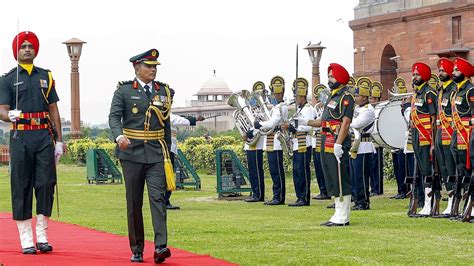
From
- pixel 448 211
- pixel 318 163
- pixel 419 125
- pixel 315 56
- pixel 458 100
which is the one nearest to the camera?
pixel 458 100

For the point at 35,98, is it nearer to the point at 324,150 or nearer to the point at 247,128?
the point at 324,150

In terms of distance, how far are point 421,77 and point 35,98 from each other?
5632 mm

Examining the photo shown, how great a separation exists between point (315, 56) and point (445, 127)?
21.3 m

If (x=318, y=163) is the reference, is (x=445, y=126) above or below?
above

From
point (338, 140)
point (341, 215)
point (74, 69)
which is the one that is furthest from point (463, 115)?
point (74, 69)

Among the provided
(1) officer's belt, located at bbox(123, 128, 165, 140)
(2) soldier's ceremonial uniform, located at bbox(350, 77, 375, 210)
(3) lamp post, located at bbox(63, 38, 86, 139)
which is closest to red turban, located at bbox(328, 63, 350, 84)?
(2) soldier's ceremonial uniform, located at bbox(350, 77, 375, 210)

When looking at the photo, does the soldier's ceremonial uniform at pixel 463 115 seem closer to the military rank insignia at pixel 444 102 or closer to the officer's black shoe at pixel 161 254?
the military rank insignia at pixel 444 102

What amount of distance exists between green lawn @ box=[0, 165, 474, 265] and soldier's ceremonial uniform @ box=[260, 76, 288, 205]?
21.1 inches

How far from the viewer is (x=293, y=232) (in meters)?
13.7

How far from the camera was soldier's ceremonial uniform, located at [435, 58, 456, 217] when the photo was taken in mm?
15016

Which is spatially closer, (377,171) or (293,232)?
(293,232)

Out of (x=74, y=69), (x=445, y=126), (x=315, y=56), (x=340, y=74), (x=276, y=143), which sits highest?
(x=315, y=56)

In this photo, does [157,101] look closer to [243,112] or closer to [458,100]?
[458,100]

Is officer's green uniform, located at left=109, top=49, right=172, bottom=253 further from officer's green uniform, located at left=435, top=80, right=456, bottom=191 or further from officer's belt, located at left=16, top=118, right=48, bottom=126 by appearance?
officer's green uniform, located at left=435, top=80, right=456, bottom=191
